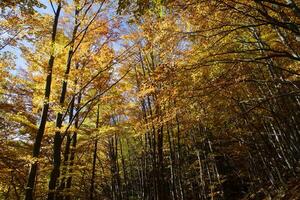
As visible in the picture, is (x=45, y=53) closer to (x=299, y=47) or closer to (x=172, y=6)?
(x=172, y=6)

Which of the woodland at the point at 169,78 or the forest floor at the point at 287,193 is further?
the forest floor at the point at 287,193

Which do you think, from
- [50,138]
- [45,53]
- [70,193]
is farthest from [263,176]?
[45,53]

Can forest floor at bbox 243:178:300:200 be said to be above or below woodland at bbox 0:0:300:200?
below

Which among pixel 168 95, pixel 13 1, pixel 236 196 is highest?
pixel 13 1

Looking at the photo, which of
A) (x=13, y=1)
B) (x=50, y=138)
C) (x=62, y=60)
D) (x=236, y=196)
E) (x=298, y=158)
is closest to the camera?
(x=13, y=1)

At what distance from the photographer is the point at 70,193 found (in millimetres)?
10047

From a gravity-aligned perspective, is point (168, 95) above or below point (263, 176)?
above

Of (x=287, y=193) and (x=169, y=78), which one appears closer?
(x=169, y=78)

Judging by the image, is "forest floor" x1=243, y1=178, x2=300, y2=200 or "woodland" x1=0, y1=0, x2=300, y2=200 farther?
"forest floor" x1=243, y1=178, x2=300, y2=200

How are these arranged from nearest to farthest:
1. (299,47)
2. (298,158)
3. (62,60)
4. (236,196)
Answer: (299,47) → (298,158) → (62,60) → (236,196)

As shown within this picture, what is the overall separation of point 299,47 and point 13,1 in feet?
21.9

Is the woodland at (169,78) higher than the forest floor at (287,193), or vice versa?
the woodland at (169,78)

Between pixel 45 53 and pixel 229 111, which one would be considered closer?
pixel 45 53

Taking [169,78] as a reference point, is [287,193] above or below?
below
